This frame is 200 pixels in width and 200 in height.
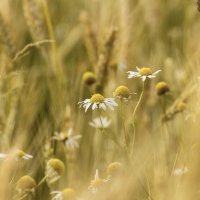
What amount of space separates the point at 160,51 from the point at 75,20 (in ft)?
1.32

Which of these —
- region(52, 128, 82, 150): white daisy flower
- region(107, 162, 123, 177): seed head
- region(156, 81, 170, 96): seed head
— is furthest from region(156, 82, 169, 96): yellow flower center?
region(107, 162, 123, 177): seed head

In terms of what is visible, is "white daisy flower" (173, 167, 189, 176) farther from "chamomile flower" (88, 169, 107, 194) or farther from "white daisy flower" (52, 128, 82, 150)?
"white daisy flower" (52, 128, 82, 150)

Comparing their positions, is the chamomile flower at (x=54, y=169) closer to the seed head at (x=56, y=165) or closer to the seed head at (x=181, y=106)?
the seed head at (x=56, y=165)

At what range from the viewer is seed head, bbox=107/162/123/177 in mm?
799

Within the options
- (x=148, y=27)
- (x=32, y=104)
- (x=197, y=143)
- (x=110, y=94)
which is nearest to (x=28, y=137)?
(x=32, y=104)

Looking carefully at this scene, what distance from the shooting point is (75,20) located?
70.4 inches

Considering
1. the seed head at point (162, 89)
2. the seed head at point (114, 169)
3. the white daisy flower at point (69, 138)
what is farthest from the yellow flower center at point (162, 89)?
the seed head at point (114, 169)

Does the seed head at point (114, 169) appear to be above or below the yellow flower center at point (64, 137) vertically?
below

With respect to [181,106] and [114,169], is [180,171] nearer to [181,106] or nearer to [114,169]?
[114,169]

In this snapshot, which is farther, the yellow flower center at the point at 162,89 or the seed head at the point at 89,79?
the seed head at the point at 89,79

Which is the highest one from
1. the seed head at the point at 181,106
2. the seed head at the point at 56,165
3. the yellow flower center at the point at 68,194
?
the seed head at the point at 181,106

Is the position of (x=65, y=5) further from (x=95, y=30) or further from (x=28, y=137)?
(x=28, y=137)

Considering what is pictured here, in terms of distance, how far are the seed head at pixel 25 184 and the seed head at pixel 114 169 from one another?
107 millimetres

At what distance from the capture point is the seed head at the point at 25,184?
0.81m
